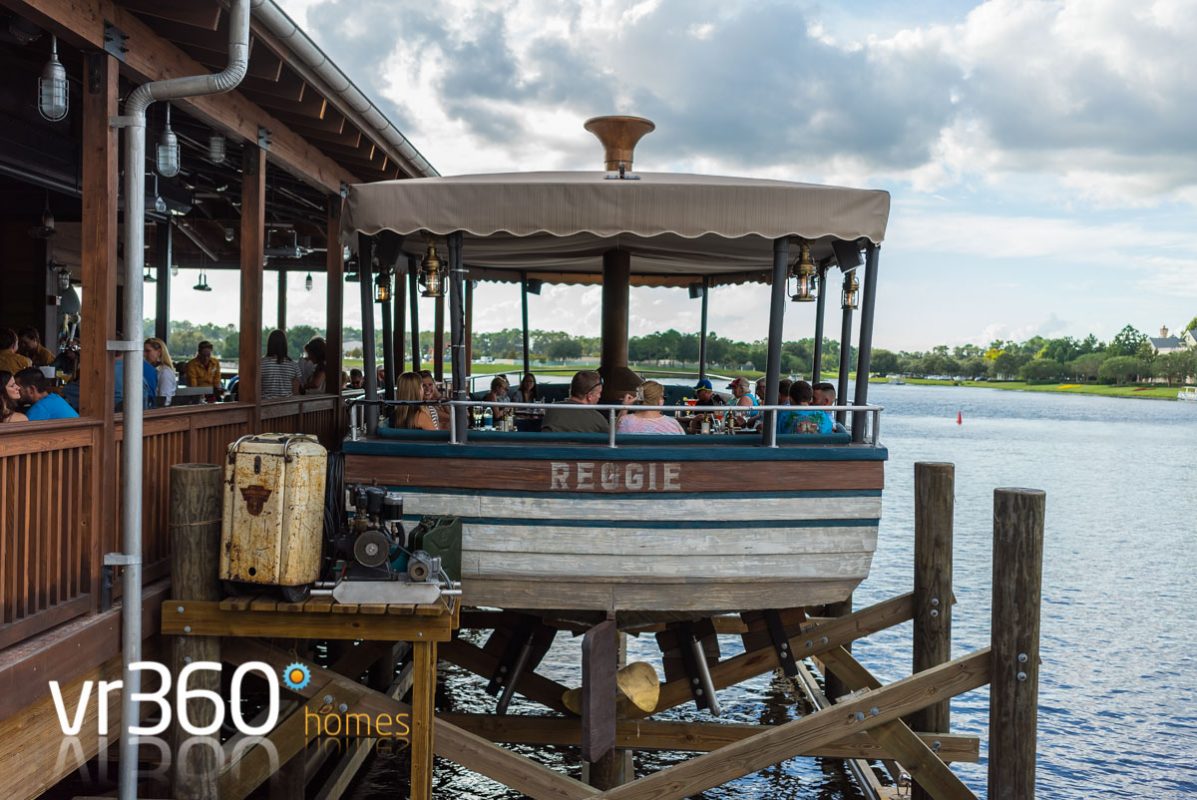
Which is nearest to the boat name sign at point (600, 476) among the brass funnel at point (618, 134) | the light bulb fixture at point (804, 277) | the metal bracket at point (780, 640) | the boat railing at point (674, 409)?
the boat railing at point (674, 409)

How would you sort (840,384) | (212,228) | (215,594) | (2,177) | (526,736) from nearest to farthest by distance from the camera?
(215,594)
(840,384)
(526,736)
(2,177)
(212,228)

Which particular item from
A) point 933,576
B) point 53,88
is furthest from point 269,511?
point 933,576

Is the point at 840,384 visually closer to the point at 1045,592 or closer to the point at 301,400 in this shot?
the point at 301,400

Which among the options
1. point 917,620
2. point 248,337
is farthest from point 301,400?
point 917,620

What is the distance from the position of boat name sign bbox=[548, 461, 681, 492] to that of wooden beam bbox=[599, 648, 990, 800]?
1.63m

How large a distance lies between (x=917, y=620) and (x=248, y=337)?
5626mm

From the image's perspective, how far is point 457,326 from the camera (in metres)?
6.86

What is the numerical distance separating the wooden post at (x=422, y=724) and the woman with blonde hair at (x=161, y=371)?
372 cm

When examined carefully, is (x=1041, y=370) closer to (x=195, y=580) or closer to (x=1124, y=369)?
(x=1124, y=369)

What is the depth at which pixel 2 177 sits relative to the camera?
12.3 m

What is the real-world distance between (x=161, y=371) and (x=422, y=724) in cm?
442

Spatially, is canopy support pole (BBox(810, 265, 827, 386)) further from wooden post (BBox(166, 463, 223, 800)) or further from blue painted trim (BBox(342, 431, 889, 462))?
wooden post (BBox(166, 463, 223, 800))

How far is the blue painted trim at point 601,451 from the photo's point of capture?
6.70 m

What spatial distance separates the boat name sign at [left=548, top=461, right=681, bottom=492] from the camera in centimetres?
670
